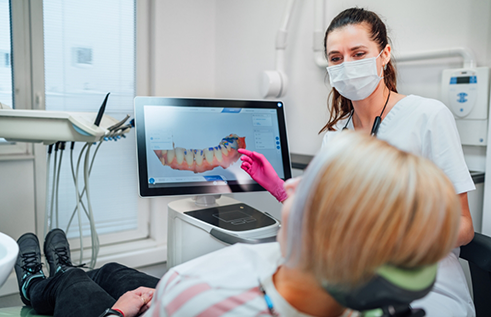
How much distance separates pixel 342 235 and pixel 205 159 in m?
0.90

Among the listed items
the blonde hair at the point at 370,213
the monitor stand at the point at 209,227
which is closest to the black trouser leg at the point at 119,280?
the monitor stand at the point at 209,227

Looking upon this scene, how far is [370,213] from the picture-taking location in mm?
415

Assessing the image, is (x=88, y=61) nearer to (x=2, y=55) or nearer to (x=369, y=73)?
(x=2, y=55)

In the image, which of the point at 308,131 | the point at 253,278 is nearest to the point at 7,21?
the point at 308,131

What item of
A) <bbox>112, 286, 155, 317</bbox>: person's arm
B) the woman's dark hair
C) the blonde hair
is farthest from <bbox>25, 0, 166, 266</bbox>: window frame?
the blonde hair

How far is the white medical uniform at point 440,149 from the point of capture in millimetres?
900

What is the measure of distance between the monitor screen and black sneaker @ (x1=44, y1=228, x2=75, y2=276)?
0.56 metres

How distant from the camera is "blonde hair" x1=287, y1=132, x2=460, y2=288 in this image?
1.35 ft

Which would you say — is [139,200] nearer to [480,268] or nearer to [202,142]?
[202,142]

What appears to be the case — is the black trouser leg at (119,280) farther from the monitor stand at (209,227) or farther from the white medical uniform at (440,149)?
the white medical uniform at (440,149)

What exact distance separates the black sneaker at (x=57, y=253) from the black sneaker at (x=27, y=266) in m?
0.07

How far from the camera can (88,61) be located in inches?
83.1

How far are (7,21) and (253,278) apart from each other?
198 centimetres

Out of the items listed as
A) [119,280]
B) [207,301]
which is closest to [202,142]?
[119,280]
